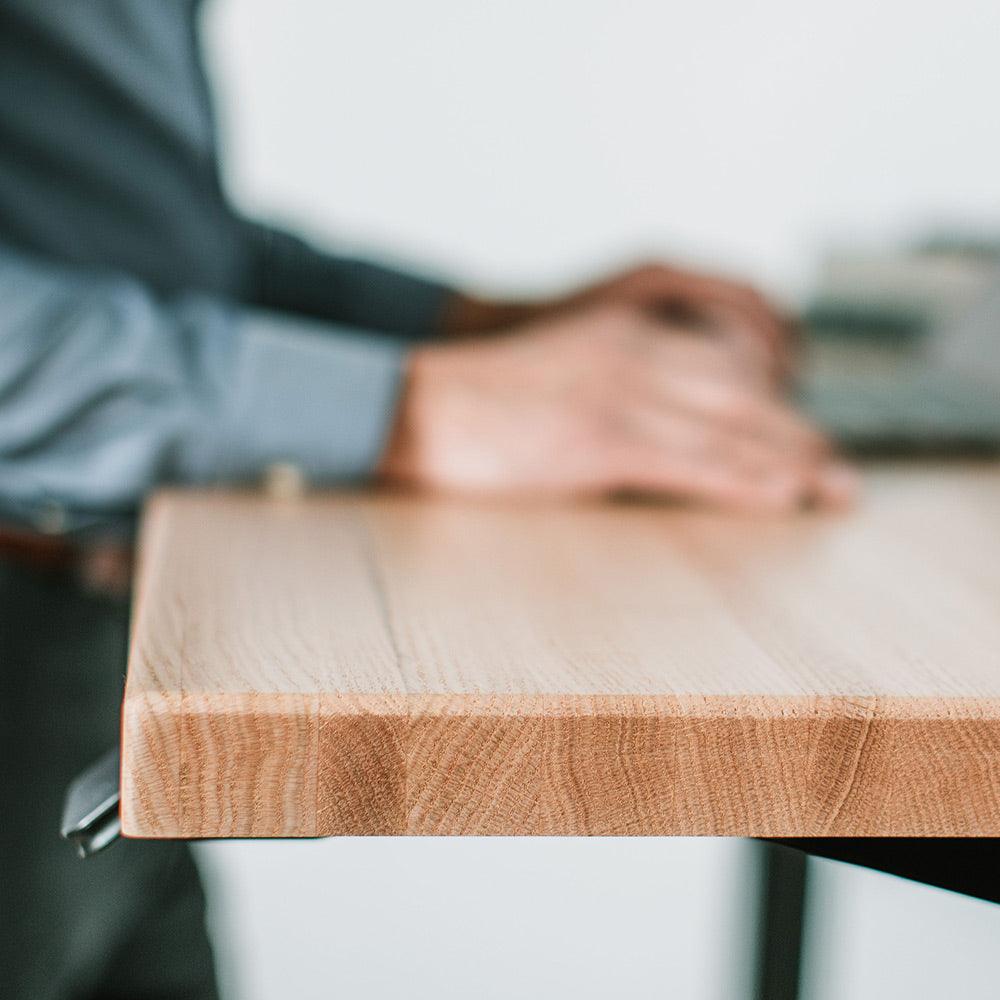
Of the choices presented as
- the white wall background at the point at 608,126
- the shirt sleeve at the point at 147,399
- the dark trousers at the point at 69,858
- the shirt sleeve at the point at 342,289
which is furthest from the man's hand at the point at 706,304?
the white wall background at the point at 608,126

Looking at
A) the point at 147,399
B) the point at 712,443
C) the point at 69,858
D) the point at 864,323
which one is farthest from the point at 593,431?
the point at 864,323

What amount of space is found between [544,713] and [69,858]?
357 mm

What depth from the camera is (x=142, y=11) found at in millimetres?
676

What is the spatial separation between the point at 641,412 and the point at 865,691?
295 mm

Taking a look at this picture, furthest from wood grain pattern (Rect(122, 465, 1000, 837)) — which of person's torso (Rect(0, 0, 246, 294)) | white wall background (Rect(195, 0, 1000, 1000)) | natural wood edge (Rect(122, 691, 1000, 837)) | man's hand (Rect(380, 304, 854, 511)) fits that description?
white wall background (Rect(195, 0, 1000, 1000))

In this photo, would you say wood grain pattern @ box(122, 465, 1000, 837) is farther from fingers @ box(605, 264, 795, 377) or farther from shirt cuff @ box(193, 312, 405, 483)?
fingers @ box(605, 264, 795, 377)

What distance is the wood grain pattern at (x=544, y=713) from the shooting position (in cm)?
28

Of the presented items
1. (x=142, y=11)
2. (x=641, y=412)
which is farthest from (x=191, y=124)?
(x=641, y=412)

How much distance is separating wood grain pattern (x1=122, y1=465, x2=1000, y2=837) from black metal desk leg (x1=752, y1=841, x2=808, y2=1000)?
18 cm

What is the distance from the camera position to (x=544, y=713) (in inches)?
11.2

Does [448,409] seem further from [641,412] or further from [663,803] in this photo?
[663,803]

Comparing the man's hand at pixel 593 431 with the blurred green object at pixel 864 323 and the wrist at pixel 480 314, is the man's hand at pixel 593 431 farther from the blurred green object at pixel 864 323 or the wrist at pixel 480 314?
the blurred green object at pixel 864 323

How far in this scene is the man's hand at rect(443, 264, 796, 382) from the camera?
78 cm

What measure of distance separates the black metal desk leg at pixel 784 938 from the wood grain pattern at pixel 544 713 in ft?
0.59
